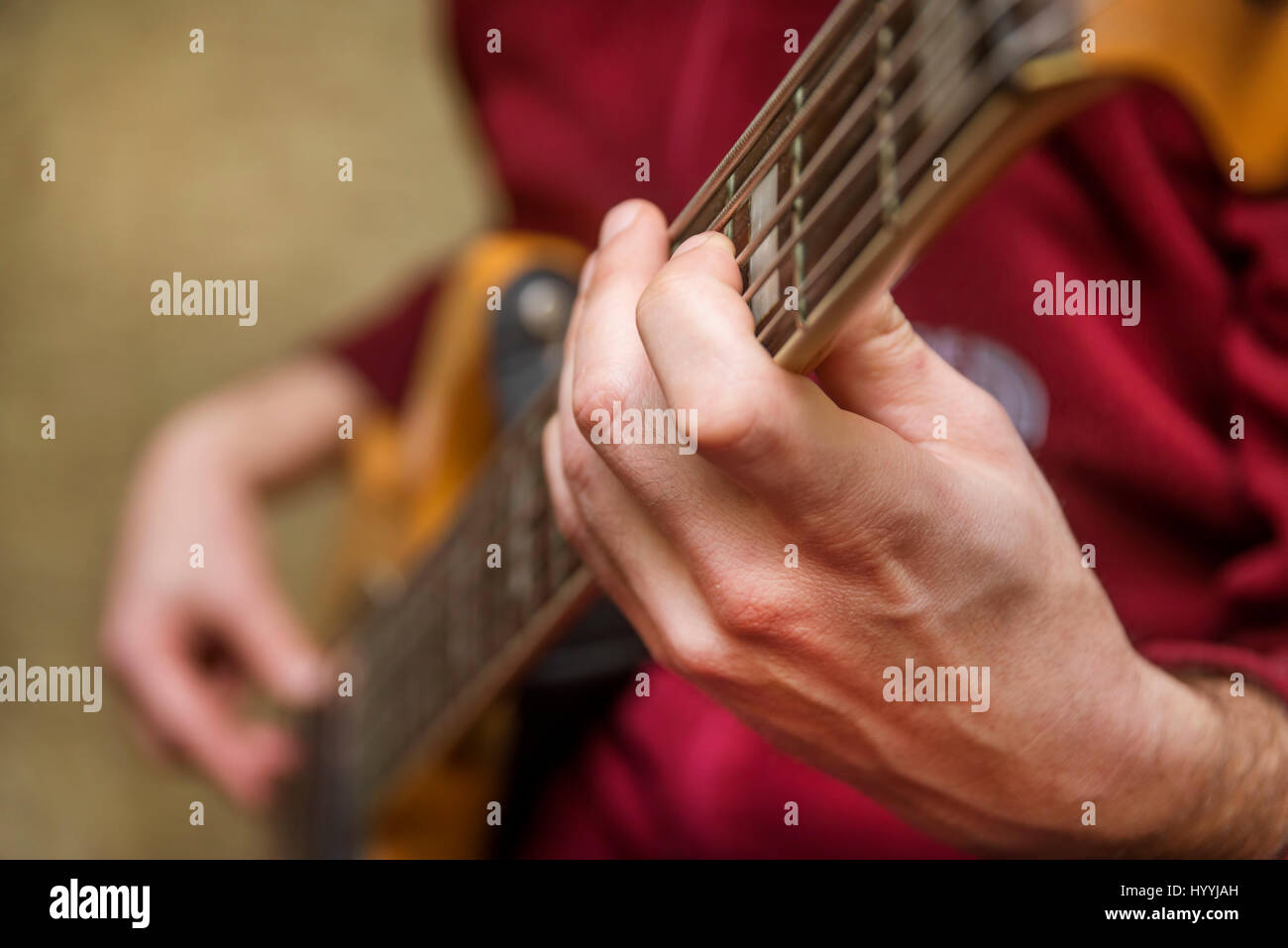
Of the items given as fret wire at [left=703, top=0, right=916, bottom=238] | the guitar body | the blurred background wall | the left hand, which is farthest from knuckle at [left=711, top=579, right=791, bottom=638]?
the blurred background wall

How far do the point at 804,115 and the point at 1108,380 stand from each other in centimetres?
22

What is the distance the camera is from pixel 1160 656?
1.22ft

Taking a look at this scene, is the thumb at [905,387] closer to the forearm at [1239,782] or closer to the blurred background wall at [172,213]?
the forearm at [1239,782]

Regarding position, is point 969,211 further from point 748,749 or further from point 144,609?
point 144,609

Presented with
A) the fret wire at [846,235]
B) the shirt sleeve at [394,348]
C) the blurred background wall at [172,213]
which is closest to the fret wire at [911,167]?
the fret wire at [846,235]

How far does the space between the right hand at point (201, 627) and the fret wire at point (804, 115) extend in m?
0.58

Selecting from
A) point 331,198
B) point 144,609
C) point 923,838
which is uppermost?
point 331,198

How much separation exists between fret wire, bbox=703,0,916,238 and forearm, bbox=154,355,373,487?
603mm

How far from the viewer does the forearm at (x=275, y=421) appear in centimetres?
82

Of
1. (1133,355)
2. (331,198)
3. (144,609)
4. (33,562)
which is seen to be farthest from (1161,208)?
(33,562)

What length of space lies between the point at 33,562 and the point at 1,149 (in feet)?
1.64

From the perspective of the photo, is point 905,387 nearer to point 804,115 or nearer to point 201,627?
point 804,115

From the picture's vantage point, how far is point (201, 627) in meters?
0.78

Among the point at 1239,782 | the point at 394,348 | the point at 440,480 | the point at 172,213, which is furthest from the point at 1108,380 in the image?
the point at 172,213
